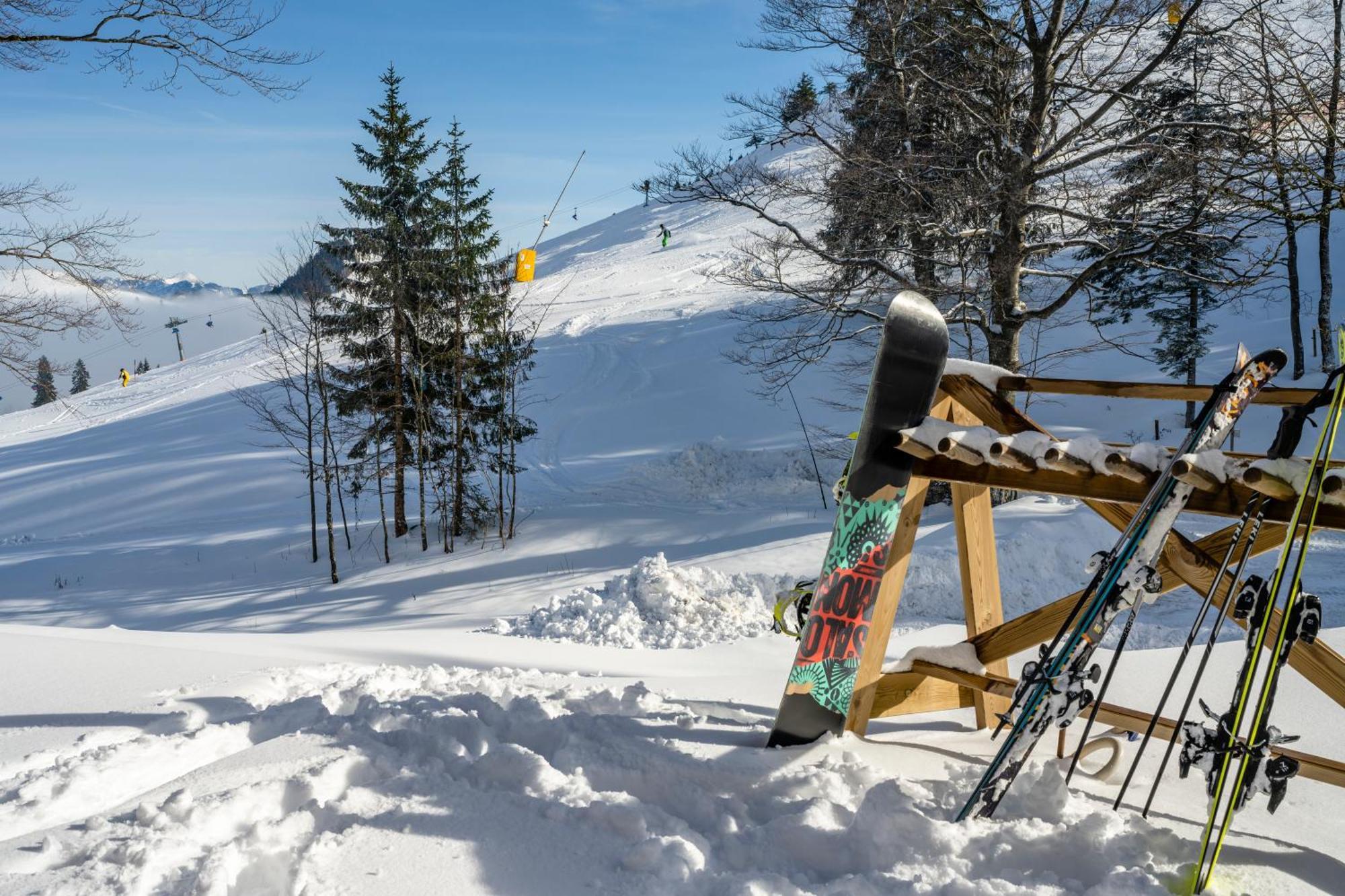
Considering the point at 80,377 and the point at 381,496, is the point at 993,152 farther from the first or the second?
the point at 80,377

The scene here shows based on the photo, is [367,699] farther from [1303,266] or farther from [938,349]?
Answer: [1303,266]

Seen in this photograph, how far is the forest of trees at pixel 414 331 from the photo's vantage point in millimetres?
18281

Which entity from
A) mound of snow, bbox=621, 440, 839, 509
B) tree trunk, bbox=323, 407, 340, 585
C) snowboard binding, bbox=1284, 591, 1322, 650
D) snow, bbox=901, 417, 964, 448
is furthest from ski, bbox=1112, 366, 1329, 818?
mound of snow, bbox=621, 440, 839, 509

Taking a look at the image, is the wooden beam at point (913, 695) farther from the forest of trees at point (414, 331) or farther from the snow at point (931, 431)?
the forest of trees at point (414, 331)

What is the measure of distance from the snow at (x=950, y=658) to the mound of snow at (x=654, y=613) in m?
4.76

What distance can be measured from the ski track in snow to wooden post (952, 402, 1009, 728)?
117 centimetres

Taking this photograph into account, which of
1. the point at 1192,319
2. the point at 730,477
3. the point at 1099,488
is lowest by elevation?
the point at 730,477

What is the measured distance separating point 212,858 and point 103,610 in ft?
51.0

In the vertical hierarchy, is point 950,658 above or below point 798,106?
below

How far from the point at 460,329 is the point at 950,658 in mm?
16325

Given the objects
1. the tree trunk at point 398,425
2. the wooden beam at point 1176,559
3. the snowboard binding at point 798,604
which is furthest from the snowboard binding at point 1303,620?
the tree trunk at point 398,425

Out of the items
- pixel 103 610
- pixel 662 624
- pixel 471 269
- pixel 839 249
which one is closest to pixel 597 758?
pixel 662 624

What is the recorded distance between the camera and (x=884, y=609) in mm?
3367

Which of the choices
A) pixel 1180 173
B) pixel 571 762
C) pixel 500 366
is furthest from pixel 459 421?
pixel 571 762
